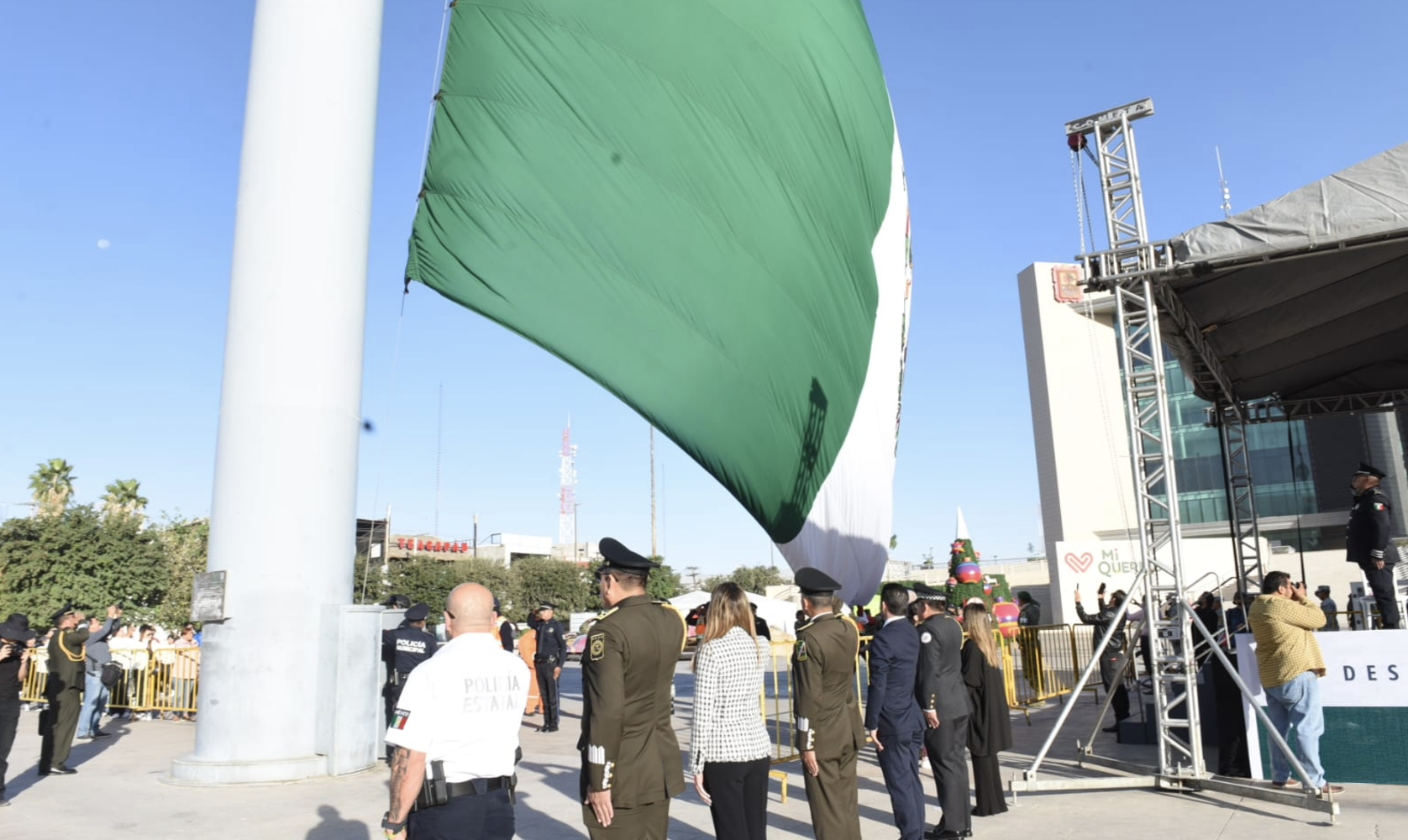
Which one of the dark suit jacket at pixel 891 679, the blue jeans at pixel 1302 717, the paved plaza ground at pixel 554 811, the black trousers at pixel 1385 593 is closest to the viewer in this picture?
the dark suit jacket at pixel 891 679

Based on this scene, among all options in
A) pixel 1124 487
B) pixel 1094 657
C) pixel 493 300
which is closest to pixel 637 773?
pixel 493 300

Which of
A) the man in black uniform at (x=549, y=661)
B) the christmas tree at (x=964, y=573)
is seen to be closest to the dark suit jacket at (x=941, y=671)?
the man in black uniform at (x=549, y=661)

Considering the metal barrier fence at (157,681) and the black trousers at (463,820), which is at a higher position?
the black trousers at (463,820)

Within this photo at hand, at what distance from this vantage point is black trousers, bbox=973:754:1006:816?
7312mm

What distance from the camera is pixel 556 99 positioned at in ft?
24.4

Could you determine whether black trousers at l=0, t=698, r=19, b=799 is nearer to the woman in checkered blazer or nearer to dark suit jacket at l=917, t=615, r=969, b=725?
the woman in checkered blazer

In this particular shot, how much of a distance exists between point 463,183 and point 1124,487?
59823 mm

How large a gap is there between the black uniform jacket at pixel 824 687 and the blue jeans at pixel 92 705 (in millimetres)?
10807

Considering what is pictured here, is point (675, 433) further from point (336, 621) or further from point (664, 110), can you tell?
point (336, 621)

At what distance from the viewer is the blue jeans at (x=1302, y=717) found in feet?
23.9

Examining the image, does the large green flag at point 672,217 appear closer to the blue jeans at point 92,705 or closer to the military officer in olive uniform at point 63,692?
the military officer in olive uniform at point 63,692

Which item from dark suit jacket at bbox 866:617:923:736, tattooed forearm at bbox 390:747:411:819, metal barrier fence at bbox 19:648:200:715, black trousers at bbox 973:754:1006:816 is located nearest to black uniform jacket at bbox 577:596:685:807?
tattooed forearm at bbox 390:747:411:819

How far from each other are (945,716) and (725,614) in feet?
8.03

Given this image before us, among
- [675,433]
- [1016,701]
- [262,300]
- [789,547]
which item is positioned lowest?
[1016,701]
